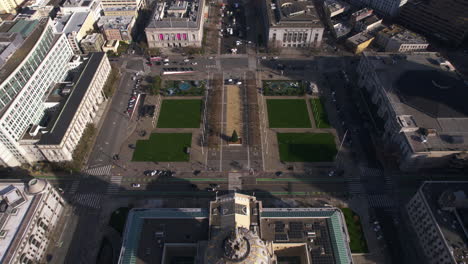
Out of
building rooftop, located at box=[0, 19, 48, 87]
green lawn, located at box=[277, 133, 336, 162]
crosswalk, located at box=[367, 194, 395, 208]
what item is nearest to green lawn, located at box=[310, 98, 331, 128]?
green lawn, located at box=[277, 133, 336, 162]

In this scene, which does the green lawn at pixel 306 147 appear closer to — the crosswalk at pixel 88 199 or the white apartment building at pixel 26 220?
the crosswalk at pixel 88 199

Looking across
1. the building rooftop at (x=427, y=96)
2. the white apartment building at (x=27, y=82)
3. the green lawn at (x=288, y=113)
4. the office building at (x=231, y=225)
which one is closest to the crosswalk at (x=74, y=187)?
the white apartment building at (x=27, y=82)

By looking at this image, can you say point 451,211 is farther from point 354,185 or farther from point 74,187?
Answer: point 74,187

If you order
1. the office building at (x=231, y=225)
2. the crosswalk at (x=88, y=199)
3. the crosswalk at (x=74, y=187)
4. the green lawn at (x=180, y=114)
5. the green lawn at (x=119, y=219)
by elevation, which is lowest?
the office building at (x=231, y=225)

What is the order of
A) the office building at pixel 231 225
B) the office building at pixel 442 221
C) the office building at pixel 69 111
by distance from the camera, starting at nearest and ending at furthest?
the office building at pixel 231 225, the office building at pixel 442 221, the office building at pixel 69 111

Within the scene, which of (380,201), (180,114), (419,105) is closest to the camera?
(380,201)

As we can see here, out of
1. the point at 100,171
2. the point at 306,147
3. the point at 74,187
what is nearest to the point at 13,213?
the point at 74,187
